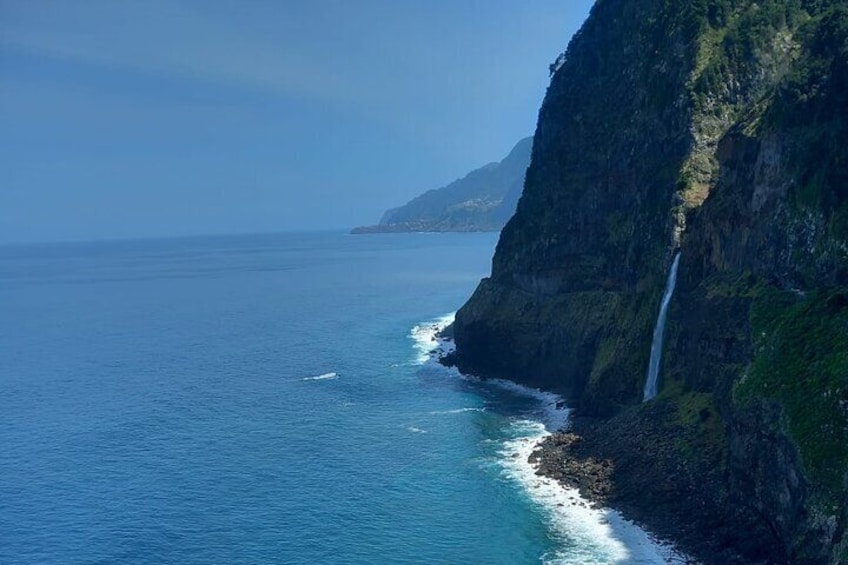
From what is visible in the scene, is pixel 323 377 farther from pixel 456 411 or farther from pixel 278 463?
pixel 278 463

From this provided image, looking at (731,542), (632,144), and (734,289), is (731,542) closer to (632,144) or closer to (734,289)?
(734,289)

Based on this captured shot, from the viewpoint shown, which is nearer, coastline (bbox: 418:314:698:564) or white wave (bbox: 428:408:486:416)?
coastline (bbox: 418:314:698:564)

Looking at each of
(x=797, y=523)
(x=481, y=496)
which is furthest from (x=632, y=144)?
(x=797, y=523)

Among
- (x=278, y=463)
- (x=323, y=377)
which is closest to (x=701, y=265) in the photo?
(x=278, y=463)

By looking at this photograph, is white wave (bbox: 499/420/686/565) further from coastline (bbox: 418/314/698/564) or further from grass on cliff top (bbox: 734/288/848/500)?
grass on cliff top (bbox: 734/288/848/500)

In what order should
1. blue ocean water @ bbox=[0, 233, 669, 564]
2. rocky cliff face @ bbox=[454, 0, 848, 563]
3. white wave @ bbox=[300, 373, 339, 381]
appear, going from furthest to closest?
white wave @ bbox=[300, 373, 339, 381], blue ocean water @ bbox=[0, 233, 669, 564], rocky cliff face @ bbox=[454, 0, 848, 563]

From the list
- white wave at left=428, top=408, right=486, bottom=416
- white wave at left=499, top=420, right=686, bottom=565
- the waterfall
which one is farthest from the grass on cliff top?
white wave at left=428, top=408, right=486, bottom=416
